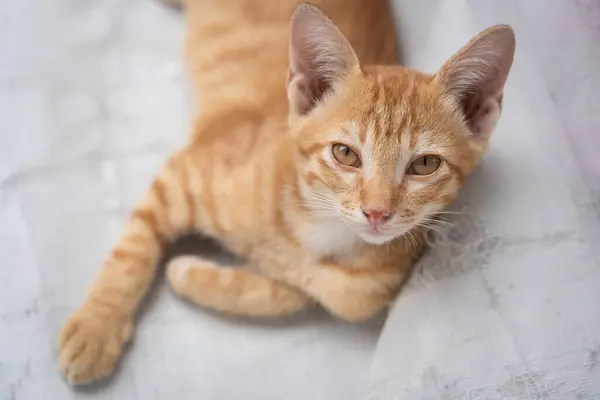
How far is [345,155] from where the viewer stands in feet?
3.53

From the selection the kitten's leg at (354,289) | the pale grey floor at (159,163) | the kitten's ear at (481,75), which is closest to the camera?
the kitten's ear at (481,75)

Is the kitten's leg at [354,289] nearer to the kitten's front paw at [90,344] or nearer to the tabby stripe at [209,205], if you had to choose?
the tabby stripe at [209,205]

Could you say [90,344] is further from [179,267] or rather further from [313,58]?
[313,58]

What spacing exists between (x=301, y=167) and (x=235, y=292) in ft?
0.90

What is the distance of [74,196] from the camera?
1402 mm

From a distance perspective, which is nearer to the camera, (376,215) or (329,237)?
(376,215)

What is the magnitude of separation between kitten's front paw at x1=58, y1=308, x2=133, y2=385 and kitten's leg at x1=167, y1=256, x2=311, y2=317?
5.0 inches

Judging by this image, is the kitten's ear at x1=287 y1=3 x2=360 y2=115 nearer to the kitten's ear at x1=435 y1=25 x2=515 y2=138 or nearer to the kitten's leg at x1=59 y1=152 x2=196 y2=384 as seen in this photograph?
the kitten's ear at x1=435 y1=25 x2=515 y2=138

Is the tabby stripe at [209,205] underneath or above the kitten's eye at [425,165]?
underneath

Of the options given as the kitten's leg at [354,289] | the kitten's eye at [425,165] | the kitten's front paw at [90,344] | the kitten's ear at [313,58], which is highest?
the kitten's ear at [313,58]

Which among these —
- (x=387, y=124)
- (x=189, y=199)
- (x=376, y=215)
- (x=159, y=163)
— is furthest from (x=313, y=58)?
(x=159, y=163)

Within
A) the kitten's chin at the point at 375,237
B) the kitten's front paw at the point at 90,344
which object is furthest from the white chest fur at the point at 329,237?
the kitten's front paw at the point at 90,344

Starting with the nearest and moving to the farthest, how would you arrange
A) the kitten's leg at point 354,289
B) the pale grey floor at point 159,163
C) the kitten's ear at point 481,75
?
the kitten's ear at point 481,75, the pale grey floor at point 159,163, the kitten's leg at point 354,289

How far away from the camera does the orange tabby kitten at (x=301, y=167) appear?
105cm
